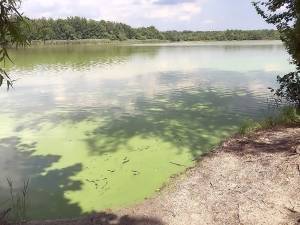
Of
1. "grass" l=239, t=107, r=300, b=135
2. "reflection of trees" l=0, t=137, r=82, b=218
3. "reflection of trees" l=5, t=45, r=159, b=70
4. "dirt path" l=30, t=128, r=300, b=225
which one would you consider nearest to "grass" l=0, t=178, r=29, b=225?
"reflection of trees" l=0, t=137, r=82, b=218

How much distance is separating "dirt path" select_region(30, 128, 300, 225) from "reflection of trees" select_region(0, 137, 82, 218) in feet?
3.36

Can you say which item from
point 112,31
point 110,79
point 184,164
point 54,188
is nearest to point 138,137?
point 184,164

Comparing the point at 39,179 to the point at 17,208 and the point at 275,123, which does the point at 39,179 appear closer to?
the point at 17,208

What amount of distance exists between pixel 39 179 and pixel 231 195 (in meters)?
4.93

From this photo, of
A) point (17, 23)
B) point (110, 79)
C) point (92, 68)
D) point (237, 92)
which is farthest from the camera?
point (92, 68)

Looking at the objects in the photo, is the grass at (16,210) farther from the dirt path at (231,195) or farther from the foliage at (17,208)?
the dirt path at (231,195)

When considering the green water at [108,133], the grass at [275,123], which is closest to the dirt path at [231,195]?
the green water at [108,133]

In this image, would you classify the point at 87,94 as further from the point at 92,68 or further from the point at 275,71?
the point at 275,71

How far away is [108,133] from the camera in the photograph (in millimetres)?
13523

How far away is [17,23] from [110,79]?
22059 mm

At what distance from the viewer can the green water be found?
29.8 ft

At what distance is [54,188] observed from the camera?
9211 mm

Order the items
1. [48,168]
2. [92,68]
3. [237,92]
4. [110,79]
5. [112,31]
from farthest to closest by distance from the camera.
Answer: [112,31]
[92,68]
[110,79]
[237,92]
[48,168]

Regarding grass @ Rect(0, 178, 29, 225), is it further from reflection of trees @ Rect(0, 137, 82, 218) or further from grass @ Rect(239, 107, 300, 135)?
grass @ Rect(239, 107, 300, 135)
